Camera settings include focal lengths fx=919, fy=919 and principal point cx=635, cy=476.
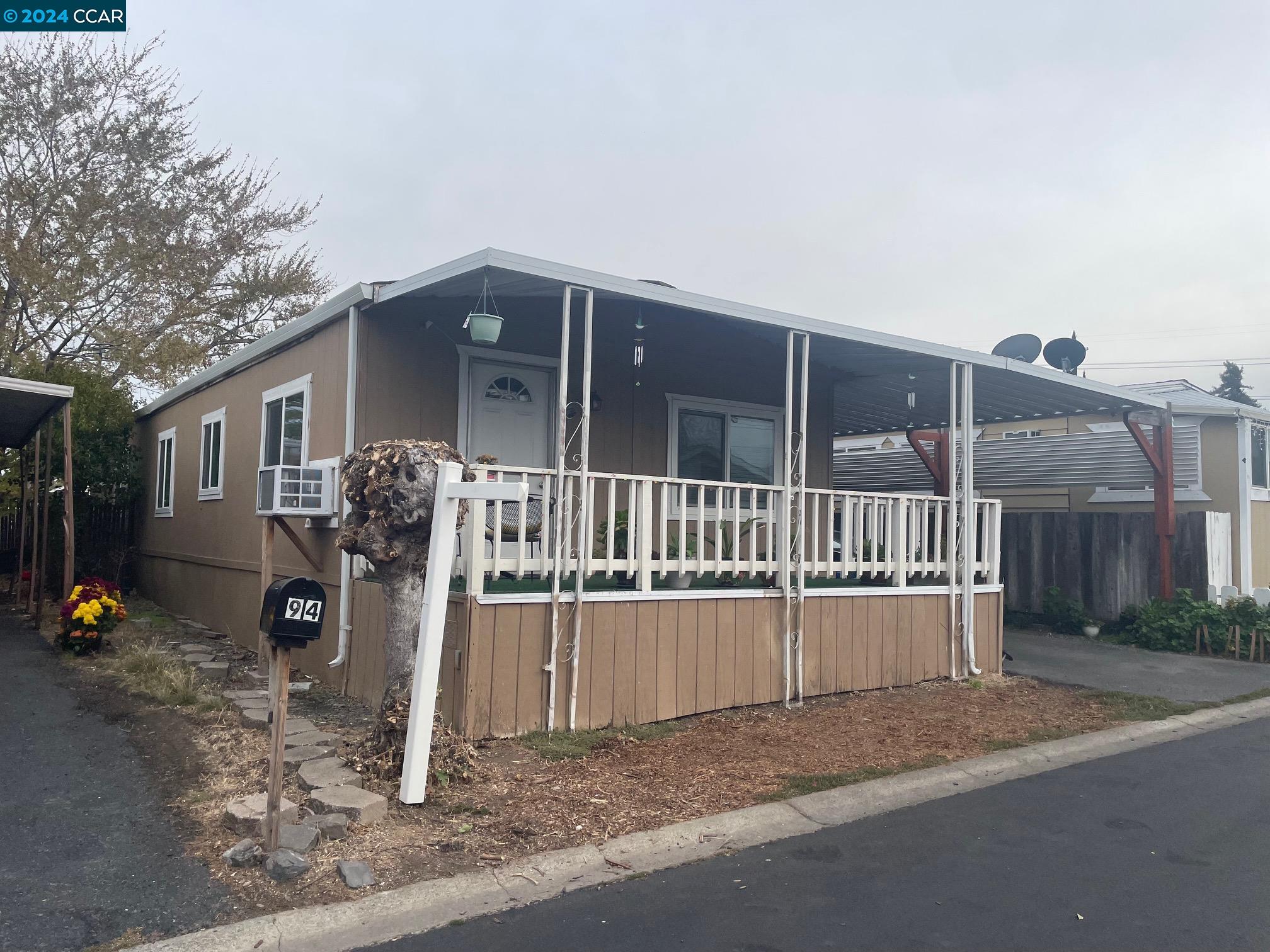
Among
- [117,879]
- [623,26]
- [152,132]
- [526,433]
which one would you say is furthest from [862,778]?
[152,132]

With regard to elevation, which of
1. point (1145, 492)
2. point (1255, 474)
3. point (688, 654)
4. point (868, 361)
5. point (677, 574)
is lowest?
point (688, 654)

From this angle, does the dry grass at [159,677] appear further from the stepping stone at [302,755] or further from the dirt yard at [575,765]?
the stepping stone at [302,755]

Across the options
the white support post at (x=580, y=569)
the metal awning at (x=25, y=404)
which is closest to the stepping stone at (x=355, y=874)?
the white support post at (x=580, y=569)

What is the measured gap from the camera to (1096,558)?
12102mm

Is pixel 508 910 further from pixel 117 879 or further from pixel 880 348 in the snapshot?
pixel 880 348

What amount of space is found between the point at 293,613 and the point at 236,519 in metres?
6.78

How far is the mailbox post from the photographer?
3.80 metres

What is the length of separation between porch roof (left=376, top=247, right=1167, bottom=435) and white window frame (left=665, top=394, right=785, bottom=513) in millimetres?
896

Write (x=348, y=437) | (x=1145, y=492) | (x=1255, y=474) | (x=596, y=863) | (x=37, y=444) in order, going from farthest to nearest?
(x=1145, y=492)
(x=1255, y=474)
(x=37, y=444)
(x=348, y=437)
(x=596, y=863)

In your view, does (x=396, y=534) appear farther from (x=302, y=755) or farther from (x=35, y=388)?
(x=35, y=388)

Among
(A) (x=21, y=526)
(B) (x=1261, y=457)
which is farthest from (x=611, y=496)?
(A) (x=21, y=526)

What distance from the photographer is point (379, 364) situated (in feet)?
24.4

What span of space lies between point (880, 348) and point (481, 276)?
12.4ft

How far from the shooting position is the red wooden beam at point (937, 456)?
13247 mm
